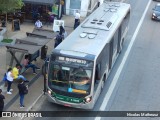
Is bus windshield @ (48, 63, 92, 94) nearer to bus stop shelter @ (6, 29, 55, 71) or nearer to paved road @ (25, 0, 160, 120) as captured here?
paved road @ (25, 0, 160, 120)

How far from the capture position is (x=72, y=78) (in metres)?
15.2

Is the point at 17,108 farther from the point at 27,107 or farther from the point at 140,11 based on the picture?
the point at 140,11

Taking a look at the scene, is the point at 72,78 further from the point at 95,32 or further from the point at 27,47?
the point at 27,47

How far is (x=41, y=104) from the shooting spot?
16.8 m

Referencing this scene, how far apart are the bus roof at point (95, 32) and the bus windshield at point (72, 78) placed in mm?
761

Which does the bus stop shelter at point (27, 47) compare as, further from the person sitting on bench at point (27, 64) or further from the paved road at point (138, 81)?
the paved road at point (138, 81)

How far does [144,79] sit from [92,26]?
14.6 feet

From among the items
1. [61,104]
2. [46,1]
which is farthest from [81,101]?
[46,1]

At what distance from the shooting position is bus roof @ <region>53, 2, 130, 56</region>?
15.9m

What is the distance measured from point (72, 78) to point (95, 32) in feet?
12.6

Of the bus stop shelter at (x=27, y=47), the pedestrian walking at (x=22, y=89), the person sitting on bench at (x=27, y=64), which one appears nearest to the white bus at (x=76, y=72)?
the pedestrian walking at (x=22, y=89)

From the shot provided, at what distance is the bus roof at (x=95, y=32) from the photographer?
626 inches

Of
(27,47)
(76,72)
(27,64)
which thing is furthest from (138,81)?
(27,47)

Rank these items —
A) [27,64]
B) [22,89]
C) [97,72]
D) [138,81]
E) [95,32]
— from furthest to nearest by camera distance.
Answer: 1. [138,81]
2. [27,64]
3. [95,32]
4. [97,72]
5. [22,89]
